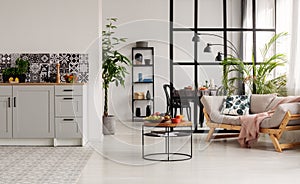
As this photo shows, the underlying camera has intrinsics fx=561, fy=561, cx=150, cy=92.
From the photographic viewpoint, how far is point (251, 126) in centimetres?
772

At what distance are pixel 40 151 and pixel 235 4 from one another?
455 cm

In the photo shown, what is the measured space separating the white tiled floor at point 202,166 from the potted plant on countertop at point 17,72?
1.48m

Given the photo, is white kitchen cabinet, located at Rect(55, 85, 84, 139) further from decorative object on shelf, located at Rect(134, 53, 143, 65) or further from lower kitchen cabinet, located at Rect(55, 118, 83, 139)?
decorative object on shelf, located at Rect(134, 53, 143, 65)

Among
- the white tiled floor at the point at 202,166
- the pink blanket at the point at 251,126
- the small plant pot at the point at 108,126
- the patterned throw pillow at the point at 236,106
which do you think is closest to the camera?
the white tiled floor at the point at 202,166

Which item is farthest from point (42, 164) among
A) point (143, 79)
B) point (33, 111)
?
point (143, 79)

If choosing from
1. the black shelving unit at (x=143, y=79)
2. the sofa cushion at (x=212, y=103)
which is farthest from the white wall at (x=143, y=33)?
the sofa cushion at (x=212, y=103)

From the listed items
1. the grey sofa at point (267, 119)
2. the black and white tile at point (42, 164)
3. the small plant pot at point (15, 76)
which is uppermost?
the small plant pot at point (15, 76)

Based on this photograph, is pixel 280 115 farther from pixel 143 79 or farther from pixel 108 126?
pixel 143 79

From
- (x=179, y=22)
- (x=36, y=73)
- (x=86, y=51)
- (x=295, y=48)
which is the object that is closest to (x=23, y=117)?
(x=36, y=73)

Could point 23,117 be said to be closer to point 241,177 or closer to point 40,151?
point 40,151

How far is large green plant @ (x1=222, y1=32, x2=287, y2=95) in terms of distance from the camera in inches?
355

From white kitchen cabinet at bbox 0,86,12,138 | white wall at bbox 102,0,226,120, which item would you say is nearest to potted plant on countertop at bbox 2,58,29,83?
white kitchen cabinet at bbox 0,86,12,138

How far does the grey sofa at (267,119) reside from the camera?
24.1ft

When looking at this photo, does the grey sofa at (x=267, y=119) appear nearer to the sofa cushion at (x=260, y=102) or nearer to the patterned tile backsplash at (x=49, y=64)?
the sofa cushion at (x=260, y=102)
